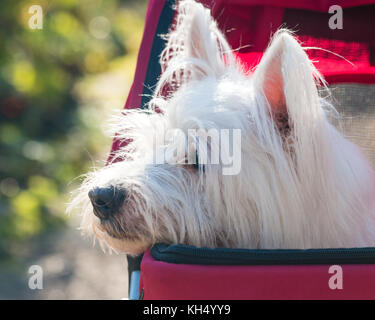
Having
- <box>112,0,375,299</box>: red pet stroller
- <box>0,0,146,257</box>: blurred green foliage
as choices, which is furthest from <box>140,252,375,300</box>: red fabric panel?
<box>0,0,146,257</box>: blurred green foliage

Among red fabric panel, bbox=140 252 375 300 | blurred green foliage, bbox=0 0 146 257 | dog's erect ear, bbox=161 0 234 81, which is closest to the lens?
red fabric panel, bbox=140 252 375 300

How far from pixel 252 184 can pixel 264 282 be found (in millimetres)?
402

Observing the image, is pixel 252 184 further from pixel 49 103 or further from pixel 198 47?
pixel 49 103

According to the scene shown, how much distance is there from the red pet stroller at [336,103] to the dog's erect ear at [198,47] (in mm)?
97

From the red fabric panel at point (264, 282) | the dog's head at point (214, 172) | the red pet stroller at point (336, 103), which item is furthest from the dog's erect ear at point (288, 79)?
the red fabric panel at point (264, 282)

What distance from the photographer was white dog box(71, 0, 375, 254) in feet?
5.71

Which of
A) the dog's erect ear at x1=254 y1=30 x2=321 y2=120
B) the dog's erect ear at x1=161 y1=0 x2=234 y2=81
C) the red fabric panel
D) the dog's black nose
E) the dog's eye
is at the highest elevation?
the dog's erect ear at x1=161 y1=0 x2=234 y2=81

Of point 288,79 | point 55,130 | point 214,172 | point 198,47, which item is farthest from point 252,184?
point 55,130

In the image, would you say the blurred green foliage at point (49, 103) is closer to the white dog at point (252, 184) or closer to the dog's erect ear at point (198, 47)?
the dog's erect ear at point (198, 47)

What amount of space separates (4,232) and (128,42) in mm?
4505

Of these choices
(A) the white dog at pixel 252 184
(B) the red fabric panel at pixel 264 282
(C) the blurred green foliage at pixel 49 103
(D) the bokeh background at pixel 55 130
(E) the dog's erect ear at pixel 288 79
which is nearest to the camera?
(B) the red fabric panel at pixel 264 282

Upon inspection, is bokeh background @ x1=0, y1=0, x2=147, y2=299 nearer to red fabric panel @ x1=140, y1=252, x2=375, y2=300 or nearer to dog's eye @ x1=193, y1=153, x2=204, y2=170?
dog's eye @ x1=193, y1=153, x2=204, y2=170

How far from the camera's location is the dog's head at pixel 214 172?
1.76 metres
